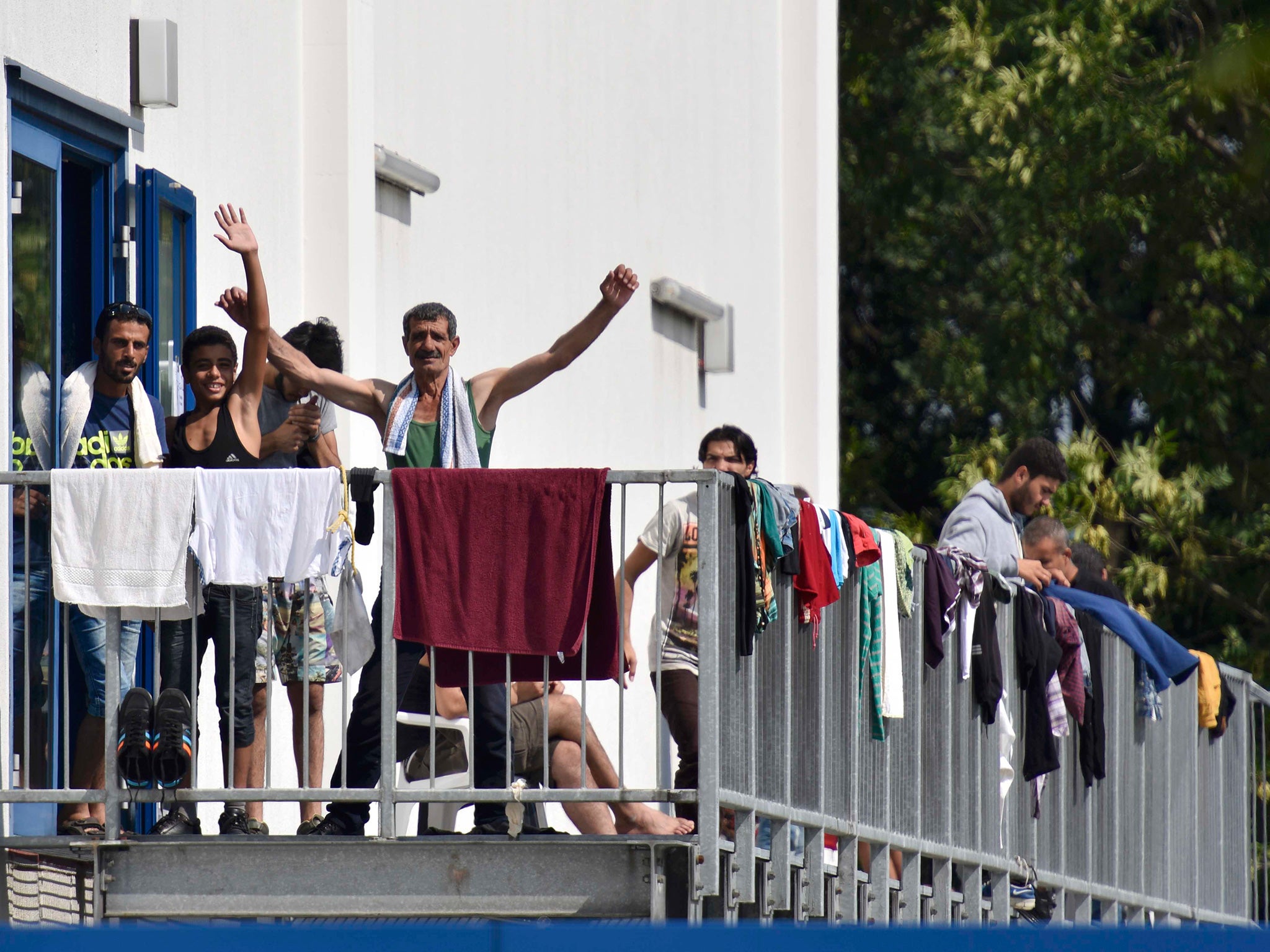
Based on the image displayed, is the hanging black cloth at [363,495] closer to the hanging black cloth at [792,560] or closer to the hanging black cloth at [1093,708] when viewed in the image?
the hanging black cloth at [792,560]

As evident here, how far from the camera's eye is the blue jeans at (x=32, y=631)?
348 inches

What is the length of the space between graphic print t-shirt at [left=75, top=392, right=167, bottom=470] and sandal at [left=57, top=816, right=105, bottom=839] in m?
1.37

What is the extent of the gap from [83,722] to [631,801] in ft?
6.20

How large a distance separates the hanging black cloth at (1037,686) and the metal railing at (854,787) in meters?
0.06

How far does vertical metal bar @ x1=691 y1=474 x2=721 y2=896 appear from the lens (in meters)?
7.34

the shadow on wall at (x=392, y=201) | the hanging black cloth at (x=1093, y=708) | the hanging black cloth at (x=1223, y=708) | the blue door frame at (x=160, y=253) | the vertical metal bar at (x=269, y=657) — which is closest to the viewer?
the vertical metal bar at (x=269, y=657)

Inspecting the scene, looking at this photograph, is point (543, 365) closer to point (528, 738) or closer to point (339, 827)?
point (528, 738)

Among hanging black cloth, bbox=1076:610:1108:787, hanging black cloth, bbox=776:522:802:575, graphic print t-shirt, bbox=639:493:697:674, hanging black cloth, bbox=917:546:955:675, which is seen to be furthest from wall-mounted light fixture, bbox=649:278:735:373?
hanging black cloth, bbox=776:522:802:575

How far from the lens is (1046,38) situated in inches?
868

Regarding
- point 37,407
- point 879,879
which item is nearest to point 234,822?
point 37,407

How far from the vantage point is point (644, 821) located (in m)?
8.46

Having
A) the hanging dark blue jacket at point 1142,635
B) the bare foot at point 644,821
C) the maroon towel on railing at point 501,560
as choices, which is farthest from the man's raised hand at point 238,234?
the hanging dark blue jacket at point 1142,635

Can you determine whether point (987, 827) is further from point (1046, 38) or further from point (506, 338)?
point (1046, 38)

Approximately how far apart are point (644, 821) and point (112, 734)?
→ 6.44ft
